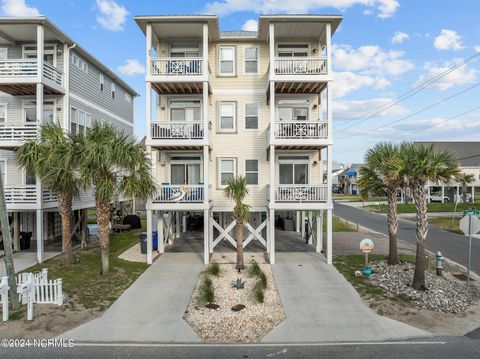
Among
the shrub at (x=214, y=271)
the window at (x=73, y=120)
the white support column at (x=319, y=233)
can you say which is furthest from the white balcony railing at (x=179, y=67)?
the white support column at (x=319, y=233)

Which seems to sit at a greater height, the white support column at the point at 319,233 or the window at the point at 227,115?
the window at the point at 227,115

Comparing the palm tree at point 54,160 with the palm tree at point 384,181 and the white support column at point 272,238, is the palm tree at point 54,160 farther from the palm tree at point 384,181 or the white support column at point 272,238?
the palm tree at point 384,181

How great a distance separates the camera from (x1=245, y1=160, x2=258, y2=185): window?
19.9 m

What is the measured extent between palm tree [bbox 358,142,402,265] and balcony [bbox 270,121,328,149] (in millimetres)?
2399

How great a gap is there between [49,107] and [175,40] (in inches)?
316

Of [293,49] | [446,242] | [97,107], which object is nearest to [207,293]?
[293,49]

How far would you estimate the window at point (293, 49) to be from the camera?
65.4 ft

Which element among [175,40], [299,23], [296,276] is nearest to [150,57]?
[175,40]

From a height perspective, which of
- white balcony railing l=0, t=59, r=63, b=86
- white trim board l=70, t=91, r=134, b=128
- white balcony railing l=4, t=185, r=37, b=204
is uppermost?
white balcony railing l=0, t=59, r=63, b=86

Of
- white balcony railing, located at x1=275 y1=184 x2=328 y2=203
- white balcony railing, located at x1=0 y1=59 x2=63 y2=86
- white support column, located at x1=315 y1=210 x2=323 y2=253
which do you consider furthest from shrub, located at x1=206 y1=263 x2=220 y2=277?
white balcony railing, located at x1=0 y1=59 x2=63 y2=86

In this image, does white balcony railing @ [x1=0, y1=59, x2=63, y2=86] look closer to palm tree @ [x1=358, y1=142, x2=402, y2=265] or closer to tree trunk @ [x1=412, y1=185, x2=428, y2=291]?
palm tree @ [x1=358, y1=142, x2=402, y2=265]

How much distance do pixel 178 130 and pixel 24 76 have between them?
7.75m

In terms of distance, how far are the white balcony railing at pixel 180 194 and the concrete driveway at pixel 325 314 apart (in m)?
5.29

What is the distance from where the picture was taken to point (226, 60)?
20.0m
